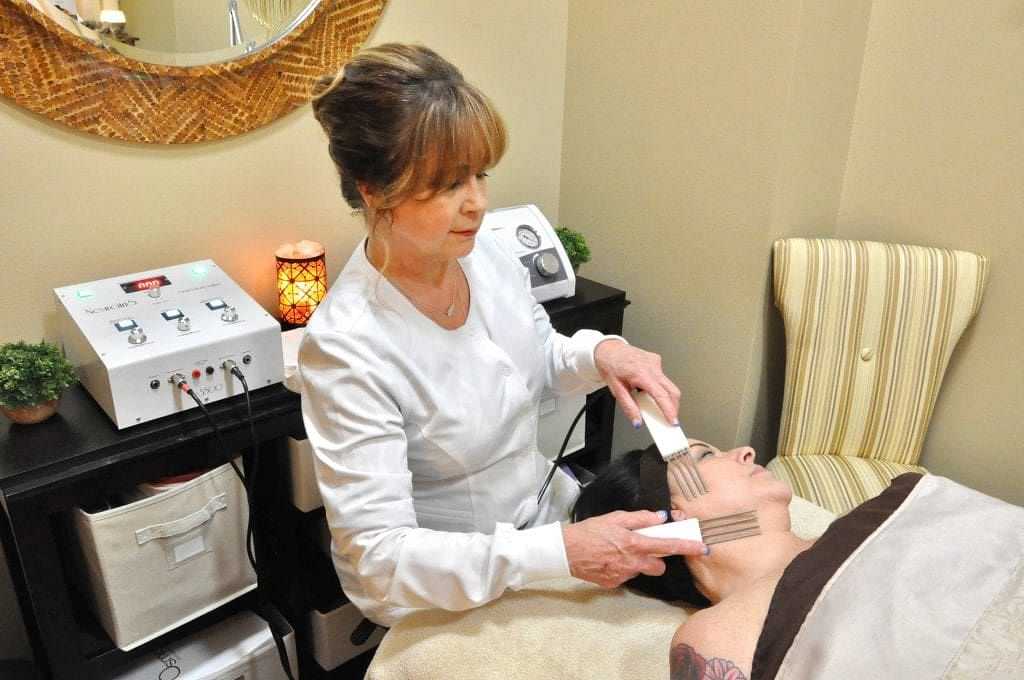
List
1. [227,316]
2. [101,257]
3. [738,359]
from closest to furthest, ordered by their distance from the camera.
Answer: [227,316], [101,257], [738,359]

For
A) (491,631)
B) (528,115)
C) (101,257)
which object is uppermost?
(528,115)

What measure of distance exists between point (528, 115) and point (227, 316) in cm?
108

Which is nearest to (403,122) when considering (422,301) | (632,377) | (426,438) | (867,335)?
(422,301)

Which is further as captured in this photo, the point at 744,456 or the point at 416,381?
the point at 744,456

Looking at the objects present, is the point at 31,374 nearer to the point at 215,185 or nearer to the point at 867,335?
the point at 215,185

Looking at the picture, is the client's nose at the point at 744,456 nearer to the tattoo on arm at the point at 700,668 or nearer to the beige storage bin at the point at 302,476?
the tattoo on arm at the point at 700,668

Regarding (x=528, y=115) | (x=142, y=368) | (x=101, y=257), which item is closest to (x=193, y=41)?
(x=101, y=257)

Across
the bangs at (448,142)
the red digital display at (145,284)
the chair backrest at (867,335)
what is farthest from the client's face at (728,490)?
the red digital display at (145,284)

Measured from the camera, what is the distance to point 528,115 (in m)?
2.17

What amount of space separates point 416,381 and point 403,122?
364 millimetres

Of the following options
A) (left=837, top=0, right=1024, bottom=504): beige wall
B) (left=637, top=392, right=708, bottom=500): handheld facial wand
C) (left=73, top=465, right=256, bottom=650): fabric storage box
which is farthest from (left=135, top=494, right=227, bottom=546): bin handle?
(left=837, top=0, right=1024, bottom=504): beige wall

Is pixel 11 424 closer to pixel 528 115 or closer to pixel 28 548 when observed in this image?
pixel 28 548

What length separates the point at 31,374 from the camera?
4.15ft

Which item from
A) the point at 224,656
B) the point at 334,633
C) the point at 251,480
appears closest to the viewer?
the point at 251,480
